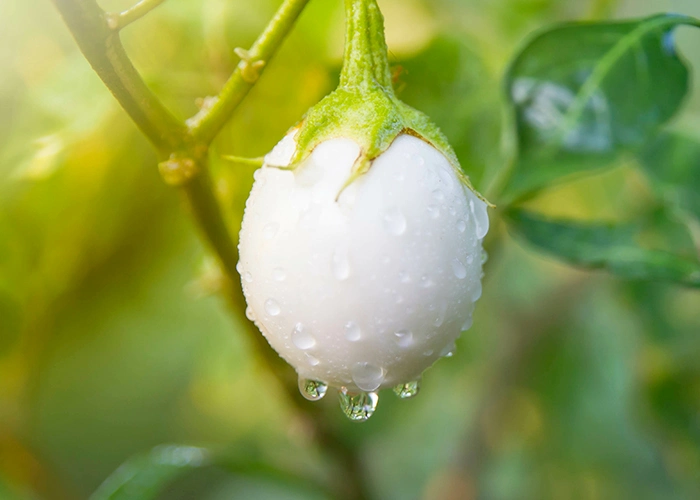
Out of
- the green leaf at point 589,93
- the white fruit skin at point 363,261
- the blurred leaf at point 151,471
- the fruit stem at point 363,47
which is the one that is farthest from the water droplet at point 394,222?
the blurred leaf at point 151,471

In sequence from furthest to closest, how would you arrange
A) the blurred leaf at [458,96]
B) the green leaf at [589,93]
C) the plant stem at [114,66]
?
the blurred leaf at [458,96]
the green leaf at [589,93]
the plant stem at [114,66]

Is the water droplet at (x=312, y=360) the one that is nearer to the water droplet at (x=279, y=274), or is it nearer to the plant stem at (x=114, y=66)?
the water droplet at (x=279, y=274)

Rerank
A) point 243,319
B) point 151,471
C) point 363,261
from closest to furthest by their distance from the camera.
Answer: point 363,261
point 243,319
point 151,471

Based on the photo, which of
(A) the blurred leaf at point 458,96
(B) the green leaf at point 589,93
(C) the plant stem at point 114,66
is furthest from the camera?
(A) the blurred leaf at point 458,96

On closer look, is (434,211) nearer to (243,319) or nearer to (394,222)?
(394,222)

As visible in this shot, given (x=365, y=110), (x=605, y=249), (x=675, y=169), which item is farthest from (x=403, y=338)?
(x=675, y=169)

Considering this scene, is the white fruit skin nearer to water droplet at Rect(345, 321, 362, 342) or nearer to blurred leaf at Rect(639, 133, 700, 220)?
water droplet at Rect(345, 321, 362, 342)

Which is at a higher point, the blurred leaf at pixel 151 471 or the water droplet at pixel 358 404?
the water droplet at pixel 358 404

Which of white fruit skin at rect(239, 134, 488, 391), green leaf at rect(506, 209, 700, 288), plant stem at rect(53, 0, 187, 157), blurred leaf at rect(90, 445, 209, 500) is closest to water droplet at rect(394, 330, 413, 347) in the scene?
white fruit skin at rect(239, 134, 488, 391)
